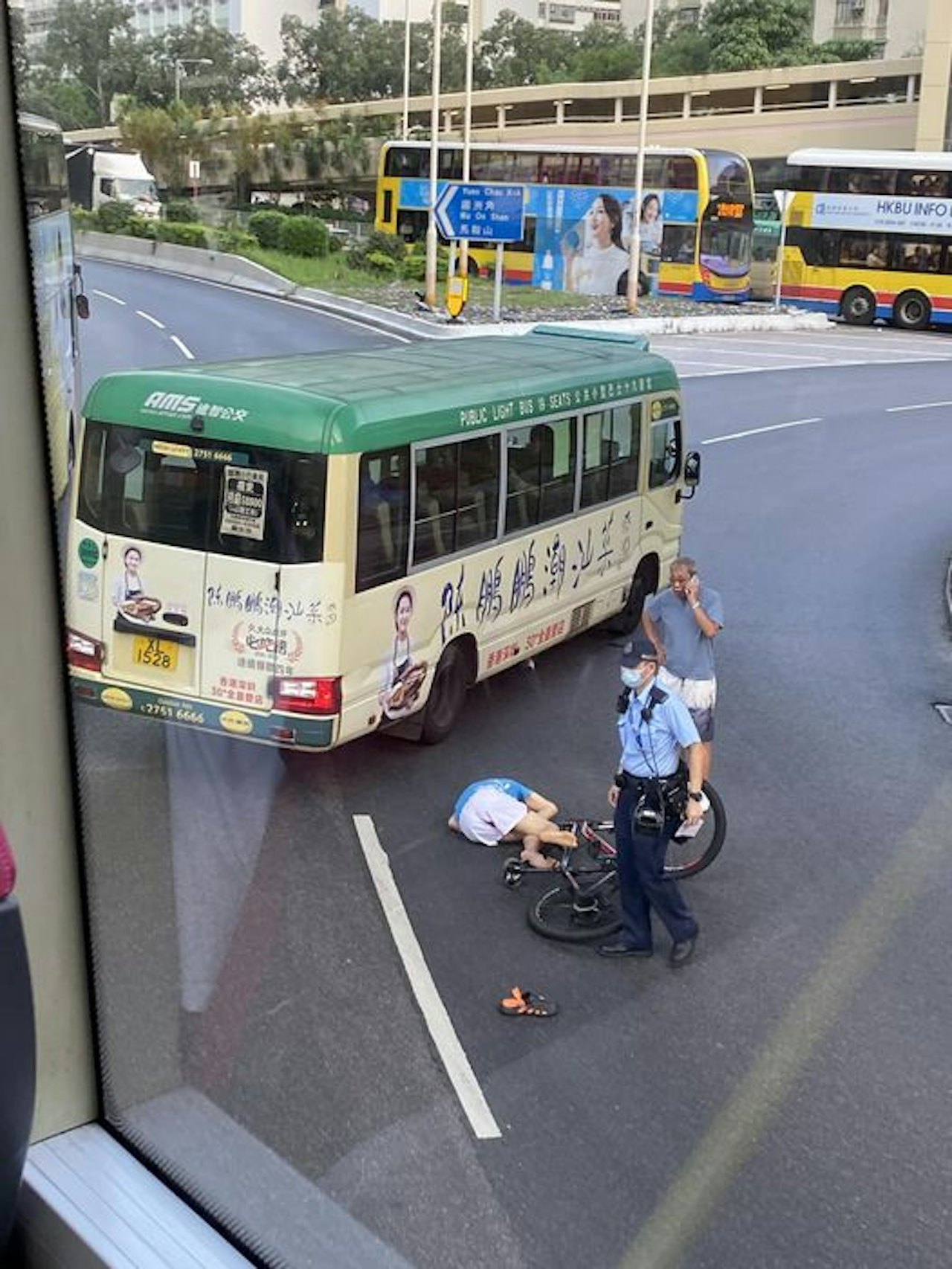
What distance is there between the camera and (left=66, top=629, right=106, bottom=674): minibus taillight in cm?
165

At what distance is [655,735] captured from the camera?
5.62 feet

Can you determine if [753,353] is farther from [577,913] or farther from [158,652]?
[158,652]

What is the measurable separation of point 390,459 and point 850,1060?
120cm

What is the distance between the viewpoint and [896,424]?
1544 mm

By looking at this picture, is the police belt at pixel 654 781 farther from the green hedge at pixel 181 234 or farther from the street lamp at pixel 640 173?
the green hedge at pixel 181 234

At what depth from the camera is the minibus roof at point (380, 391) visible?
1871mm

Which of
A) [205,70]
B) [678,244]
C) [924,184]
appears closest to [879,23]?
[924,184]

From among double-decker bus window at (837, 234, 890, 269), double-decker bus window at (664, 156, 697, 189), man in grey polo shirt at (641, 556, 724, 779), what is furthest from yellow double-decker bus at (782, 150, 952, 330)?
man in grey polo shirt at (641, 556, 724, 779)

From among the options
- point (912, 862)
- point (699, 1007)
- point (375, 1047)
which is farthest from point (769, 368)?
A: point (375, 1047)

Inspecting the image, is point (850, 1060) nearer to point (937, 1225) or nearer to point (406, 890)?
point (937, 1225)

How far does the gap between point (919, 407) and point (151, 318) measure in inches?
39.8

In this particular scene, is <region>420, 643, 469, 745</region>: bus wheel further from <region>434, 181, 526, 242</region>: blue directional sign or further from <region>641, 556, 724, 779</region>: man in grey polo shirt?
<region>434, 181, 526, 242</region>: blue directional sign

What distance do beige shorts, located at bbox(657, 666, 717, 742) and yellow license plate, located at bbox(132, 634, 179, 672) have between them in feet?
2.52

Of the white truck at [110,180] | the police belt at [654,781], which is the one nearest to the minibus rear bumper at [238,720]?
the police belt at [654,781]
